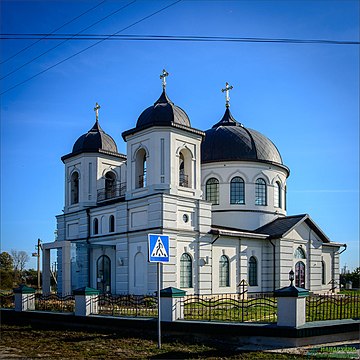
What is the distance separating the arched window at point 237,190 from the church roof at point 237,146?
1435 millimetres

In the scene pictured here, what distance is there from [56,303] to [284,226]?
16803 millimetres

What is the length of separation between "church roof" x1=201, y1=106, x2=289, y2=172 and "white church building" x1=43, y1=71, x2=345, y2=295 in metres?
0.07

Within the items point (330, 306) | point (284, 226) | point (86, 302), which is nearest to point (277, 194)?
point (284, 226)

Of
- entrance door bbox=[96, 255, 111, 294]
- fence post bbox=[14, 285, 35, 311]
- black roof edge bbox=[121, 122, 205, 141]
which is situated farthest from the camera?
entrance door bbox=[96, 255, 111, 294]

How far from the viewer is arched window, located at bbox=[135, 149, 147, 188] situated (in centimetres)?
2703

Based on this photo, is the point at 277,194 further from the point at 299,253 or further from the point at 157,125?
the point at 157,125

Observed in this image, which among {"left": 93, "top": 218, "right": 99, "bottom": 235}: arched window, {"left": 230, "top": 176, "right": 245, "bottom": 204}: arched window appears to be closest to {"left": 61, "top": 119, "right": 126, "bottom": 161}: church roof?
{"left": 93, "top": 218, "right": 99, "bottom": 235}: arched window

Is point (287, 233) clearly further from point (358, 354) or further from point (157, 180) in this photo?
point (358, 354)

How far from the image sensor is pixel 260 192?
107ft

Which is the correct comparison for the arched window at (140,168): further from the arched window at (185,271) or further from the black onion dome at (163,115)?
the arched window at (185,271)

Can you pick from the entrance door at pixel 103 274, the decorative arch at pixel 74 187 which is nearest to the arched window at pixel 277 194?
the entrance door at pixel 103 274

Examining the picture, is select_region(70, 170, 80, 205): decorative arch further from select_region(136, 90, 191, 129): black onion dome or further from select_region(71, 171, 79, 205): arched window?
select_region(136, 90, 191, 129): black onion dome

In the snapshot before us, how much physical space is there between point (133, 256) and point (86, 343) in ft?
43.9

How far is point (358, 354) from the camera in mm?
10883
